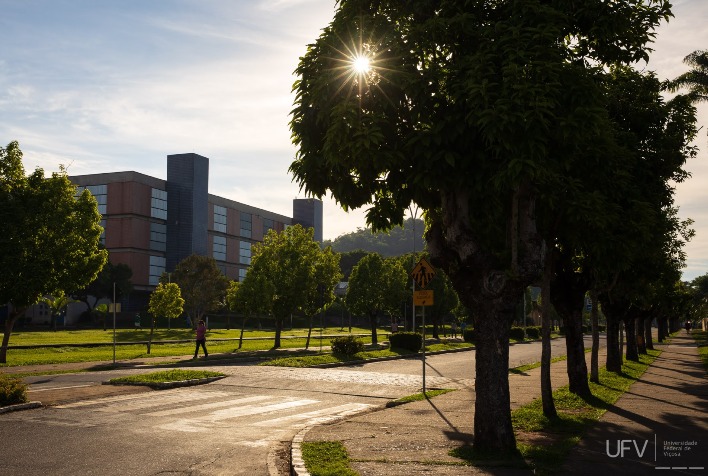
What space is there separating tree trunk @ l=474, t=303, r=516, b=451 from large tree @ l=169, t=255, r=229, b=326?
228 ft

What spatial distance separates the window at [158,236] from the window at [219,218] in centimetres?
1106

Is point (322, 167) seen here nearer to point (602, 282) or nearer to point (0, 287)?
point (602, 282)

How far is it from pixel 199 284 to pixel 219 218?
3171 cm

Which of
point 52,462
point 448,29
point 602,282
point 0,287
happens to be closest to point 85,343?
point 0,287

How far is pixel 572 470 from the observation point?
8859 mm

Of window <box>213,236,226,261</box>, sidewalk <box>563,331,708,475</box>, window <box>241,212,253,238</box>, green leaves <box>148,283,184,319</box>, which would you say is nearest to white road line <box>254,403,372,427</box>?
sidewalk <box>563,331,708,475</box>

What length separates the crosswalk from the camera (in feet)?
42.4

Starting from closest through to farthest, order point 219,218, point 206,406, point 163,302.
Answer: point 206,406
point 163,302
point 219,218

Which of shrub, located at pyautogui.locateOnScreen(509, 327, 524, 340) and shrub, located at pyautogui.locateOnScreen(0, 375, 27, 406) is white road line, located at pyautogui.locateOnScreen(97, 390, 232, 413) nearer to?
shrub, located at pyautogui.locateOnScreen(0, 375, 27, 406)

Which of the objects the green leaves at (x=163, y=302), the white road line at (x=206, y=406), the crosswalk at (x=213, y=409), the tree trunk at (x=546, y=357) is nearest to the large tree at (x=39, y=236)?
the green leaves at (x=163, y=302)

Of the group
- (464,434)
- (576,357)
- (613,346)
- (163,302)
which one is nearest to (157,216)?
(163,302)

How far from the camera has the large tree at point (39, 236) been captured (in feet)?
96.0

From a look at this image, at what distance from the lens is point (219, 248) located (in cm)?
10806

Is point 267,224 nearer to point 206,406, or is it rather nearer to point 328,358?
point 328,358
